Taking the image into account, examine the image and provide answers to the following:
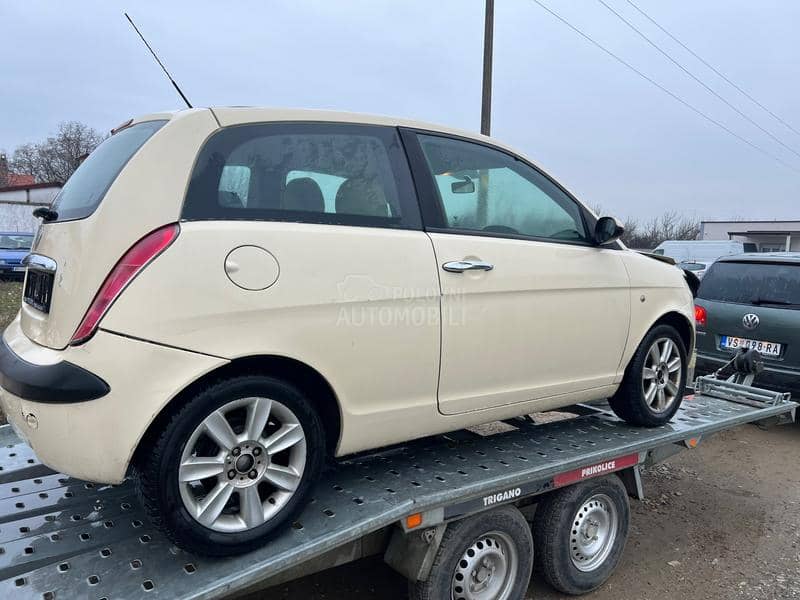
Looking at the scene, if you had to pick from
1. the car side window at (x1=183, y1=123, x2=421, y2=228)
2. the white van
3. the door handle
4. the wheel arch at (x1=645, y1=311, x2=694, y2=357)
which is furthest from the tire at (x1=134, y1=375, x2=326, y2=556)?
the white van

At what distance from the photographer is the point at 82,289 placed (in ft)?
6.47

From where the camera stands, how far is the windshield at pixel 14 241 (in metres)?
17.3

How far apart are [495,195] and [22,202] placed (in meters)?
27.7

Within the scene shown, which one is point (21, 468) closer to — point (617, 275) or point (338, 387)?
point (338, 387)

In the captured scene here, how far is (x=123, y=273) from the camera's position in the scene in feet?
6.45

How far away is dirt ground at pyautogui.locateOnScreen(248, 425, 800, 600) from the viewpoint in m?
3.33

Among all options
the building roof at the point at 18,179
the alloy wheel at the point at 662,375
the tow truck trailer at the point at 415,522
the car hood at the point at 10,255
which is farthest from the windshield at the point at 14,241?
the building roof at the point at 18,179

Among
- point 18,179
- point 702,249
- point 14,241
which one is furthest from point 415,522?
point 18,179

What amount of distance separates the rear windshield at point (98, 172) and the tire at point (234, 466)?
0.81 m

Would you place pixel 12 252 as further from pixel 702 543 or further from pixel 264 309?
pixel 702 543

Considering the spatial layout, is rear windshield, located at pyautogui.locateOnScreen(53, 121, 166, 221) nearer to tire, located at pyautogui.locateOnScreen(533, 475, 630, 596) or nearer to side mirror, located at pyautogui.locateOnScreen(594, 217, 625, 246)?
side mirror, located at pyautogui.locateOnScreen(594, 217, 625, 246)

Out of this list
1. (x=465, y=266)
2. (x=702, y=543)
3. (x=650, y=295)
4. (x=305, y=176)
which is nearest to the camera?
(x=305, y=176)

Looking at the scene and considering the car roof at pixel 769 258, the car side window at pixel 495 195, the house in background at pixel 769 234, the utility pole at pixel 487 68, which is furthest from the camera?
the house in background at pixel 769 234

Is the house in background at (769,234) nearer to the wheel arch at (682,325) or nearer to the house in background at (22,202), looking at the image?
the wheel arch at (682,325)
